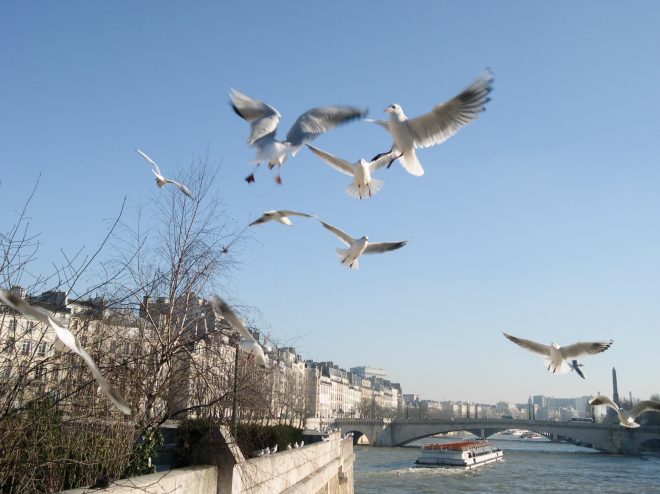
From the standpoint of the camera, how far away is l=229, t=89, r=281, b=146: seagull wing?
25.5 feet

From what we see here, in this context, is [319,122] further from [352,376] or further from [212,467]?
[352,376]

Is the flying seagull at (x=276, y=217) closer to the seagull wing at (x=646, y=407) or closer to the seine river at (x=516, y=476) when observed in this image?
the seagull wing at (x=646, y=407)

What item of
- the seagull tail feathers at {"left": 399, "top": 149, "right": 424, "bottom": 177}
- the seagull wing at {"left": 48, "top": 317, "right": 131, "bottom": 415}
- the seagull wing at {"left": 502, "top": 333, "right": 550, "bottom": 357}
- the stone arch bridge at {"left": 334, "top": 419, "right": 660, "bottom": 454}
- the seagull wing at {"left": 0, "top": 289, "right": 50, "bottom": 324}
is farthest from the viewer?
the stone arch bridge at {"left": 334, "top": 419, "right": 660, "bottom": 454}

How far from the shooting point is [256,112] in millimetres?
8227

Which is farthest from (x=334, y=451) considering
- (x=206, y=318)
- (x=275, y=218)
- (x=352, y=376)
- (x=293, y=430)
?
(x=352, y=376)

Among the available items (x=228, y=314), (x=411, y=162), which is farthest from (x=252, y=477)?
(x=411, y=162)

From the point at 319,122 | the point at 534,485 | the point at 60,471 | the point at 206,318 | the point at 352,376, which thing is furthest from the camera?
the point at 352,376

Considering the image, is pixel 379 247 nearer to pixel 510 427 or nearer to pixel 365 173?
pixel 365 173

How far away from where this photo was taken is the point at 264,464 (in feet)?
37.3

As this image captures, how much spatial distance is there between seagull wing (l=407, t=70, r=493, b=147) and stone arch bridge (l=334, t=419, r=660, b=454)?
6287cm

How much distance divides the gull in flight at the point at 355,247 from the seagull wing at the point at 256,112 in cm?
135

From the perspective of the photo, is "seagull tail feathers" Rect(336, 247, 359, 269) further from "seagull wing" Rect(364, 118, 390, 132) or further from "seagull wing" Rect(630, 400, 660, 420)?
"seagull wing" Rect(630, 400, 660, 420)

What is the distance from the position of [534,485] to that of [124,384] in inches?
1396

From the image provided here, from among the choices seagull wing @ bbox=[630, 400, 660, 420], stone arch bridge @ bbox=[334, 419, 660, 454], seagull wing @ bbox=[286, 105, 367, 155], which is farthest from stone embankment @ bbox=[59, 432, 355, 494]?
stone arch bridge @ bbox=[334, 419, 660, 454]
